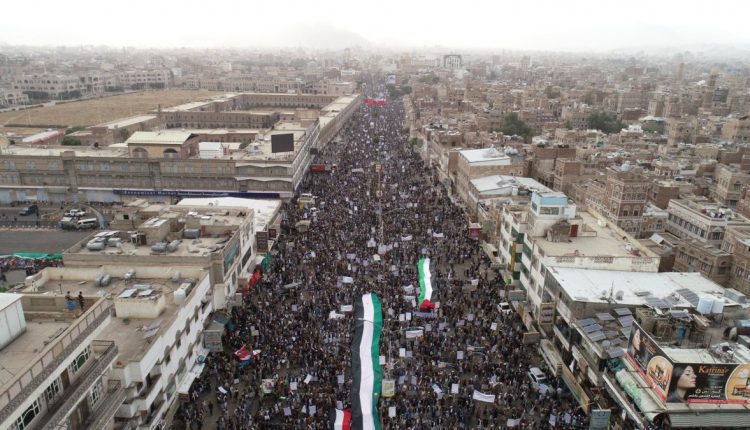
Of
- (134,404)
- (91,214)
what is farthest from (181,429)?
(91,214)

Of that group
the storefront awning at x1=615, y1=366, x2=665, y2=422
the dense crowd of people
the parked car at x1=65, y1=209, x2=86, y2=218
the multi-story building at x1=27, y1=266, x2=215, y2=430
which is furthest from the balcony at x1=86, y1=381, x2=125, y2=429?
the parked car at x1=65, y1=209, x2=86, y2=218

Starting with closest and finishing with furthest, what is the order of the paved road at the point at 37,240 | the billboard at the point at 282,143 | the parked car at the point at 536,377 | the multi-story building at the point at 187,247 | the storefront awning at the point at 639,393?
the storefront awning at the point at 639,393 < the parked car at the point at 536,377 < the multi-story building at the point at 187,247 < the paved road at the point at 37,240 < the billboard at the point at 282,143

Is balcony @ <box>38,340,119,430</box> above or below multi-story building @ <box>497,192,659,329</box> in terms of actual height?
above

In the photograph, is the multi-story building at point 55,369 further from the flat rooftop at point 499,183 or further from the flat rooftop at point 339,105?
the flat rooftop at point 339,105

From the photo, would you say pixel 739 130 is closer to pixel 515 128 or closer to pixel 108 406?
pixel 515 128

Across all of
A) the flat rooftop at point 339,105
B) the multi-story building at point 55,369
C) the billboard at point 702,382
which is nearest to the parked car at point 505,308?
the billboard at point 702,382

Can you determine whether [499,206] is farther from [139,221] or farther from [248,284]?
[139,221]

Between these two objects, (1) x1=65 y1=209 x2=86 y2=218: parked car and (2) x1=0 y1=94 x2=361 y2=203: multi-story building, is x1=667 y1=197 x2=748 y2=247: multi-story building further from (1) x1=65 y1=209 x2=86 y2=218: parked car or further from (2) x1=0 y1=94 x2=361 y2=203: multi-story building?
(1) x1=65 y1=209 x2=86 y2=218: parked car
